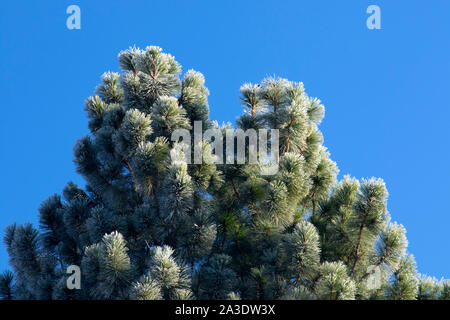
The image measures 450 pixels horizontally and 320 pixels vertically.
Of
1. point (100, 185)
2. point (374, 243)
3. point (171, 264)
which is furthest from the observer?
point (100, 185)

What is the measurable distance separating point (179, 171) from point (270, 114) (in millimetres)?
2562

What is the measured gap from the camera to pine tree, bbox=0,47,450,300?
8.58m

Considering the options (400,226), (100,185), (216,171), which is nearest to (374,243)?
(400,226)

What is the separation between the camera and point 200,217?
30.2 ft

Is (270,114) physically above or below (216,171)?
above

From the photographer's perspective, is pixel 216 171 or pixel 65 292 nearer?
pixel 65 292

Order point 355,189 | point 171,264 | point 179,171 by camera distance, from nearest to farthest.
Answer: point 171,264
point 179,171
point 355,189

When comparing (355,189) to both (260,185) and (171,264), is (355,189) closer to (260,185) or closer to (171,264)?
(260,185)

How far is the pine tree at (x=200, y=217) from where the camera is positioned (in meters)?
8.58
